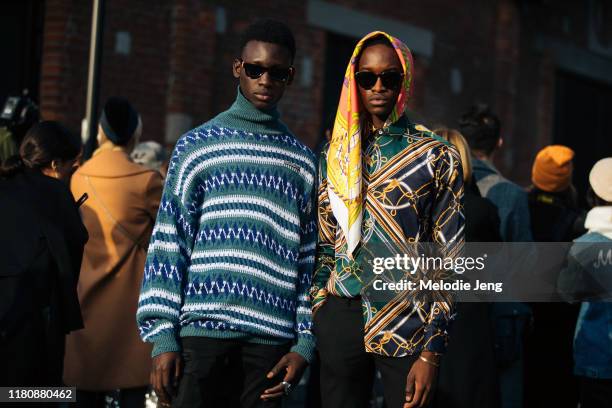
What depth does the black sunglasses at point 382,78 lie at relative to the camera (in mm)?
3797

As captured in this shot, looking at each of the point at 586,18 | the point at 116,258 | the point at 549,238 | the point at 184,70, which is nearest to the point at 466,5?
the point at 586,18

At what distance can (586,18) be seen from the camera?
16.7 meters

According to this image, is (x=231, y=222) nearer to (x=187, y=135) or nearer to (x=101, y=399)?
(x=187, y=135)

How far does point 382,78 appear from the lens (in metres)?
3.80

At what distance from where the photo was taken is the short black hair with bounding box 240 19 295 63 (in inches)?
152

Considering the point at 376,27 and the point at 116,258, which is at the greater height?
the point at 376,27

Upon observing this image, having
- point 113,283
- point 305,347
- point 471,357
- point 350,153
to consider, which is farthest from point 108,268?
point 350,153

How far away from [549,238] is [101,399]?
114 inches

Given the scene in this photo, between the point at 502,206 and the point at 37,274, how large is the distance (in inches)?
104

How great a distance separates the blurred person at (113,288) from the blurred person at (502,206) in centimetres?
186

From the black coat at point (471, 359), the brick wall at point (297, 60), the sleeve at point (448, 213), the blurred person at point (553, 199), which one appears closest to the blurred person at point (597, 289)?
the black coat at point (471, 359)

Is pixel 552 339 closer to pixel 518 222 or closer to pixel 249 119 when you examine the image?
pixel 518 222

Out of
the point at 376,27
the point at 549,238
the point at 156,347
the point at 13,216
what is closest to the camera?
the point at 156,347

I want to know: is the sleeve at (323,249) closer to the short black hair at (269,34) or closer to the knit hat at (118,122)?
the short black hair at (269,34)
